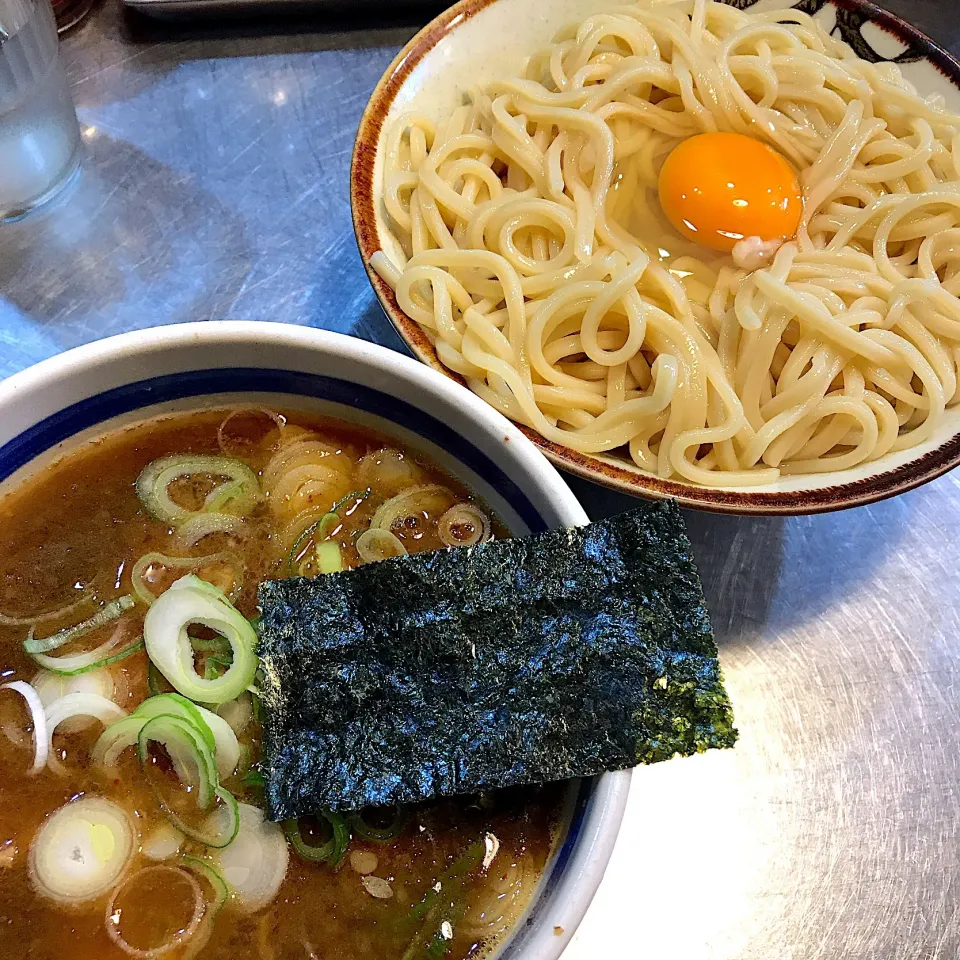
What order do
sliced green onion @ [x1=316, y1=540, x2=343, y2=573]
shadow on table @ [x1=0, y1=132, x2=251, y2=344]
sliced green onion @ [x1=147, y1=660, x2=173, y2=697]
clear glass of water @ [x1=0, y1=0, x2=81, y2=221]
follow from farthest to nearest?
shadow on table @ [x1=0, y1=132, x2=251, y2=344]
clear glass of water @ [x1=0, y1=0, x2=81, y2=221]
sliced green onion @ [x1=316, y1=540, x2=343, y2=573]
sliced green onion @ [x1=147, y1=660, x2=173, y2=697]

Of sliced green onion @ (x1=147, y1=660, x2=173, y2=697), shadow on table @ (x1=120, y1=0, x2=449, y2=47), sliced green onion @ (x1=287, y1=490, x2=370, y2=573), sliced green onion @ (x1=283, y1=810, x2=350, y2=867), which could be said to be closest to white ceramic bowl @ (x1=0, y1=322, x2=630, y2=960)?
sliced green onion @ (x1=287, y1=490, x2=370, y2=573)

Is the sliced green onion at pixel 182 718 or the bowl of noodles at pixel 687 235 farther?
the bowl of noodles at pixel 687 235

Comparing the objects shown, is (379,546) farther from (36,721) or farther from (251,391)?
(36,721)

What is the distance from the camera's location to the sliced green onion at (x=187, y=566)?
116 centimetres

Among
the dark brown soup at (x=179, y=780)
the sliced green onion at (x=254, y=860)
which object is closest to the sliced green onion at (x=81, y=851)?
the dark brown soup at (x=179, y=780)

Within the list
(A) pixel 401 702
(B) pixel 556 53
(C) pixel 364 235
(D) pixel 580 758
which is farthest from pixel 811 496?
(B) pixel 556 53

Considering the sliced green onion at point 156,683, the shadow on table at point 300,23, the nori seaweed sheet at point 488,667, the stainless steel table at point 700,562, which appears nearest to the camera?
the nori seaweed sheet at point 488,667

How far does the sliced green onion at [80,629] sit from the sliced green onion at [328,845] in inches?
14.5

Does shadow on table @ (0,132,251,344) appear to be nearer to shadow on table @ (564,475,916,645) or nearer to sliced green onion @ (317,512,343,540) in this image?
sliced green onion @ (317,512,343,540)

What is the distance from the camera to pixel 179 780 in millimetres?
1064

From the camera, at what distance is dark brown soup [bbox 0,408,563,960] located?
1.01 m

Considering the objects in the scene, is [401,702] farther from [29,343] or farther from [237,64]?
[237,64]

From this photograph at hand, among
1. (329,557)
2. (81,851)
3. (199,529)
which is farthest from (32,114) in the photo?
(81,851)

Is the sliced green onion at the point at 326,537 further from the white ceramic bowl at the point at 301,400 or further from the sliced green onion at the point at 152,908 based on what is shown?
the sliced green onion at the point at 152,908
